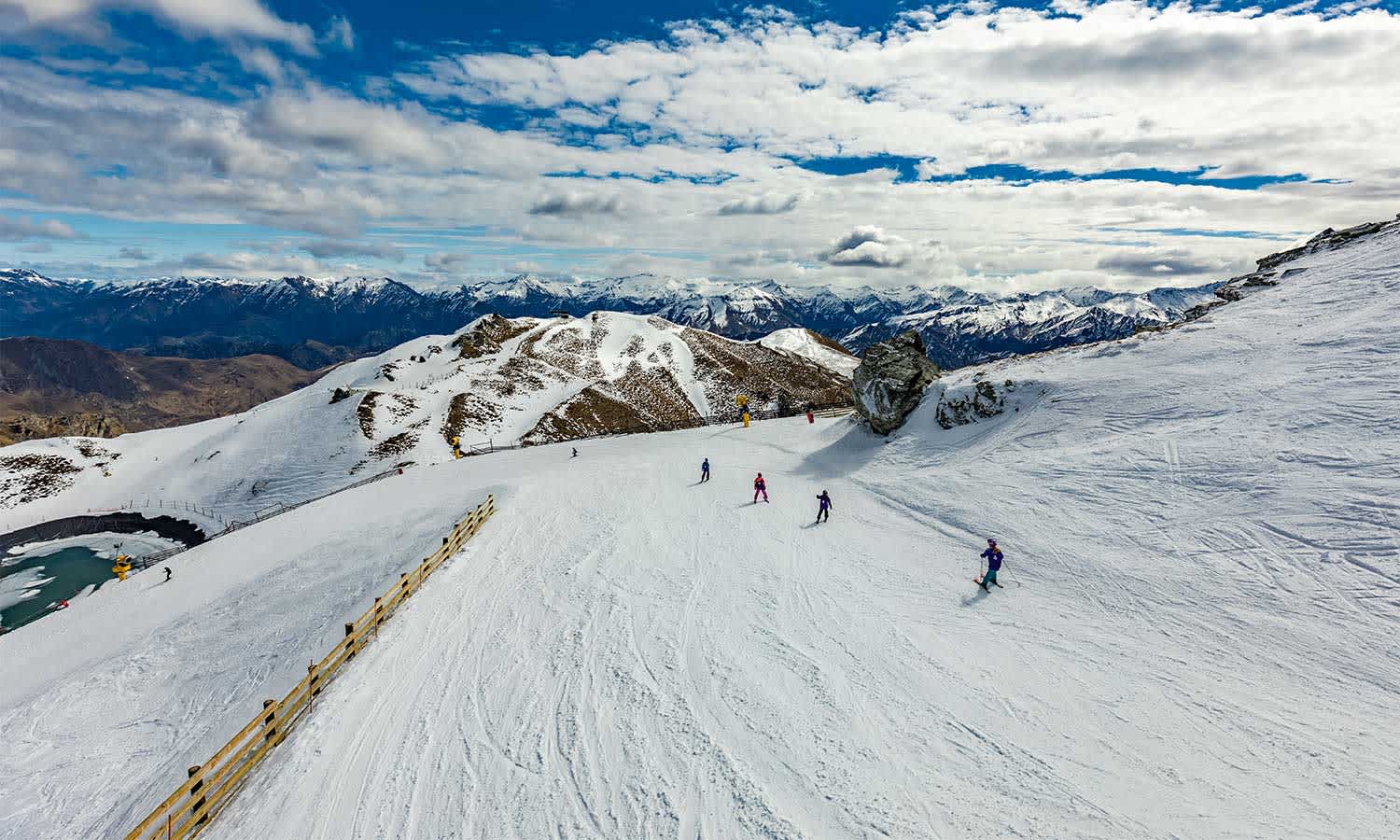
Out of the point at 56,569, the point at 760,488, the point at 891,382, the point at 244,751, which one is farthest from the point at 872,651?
the point at 56,569

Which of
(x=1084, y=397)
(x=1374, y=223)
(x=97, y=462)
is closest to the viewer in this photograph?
(x=1084, y=397)

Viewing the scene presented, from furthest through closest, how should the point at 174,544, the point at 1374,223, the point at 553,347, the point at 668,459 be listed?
the point at 553,347
the point at 174,544
the point at 668,459
the point at 1374,223

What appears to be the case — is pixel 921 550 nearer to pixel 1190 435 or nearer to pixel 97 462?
pixel 1190 435

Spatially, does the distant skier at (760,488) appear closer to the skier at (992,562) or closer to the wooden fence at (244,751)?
the skier at (992,562)

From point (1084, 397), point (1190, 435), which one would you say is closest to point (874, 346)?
point (1084, 397)

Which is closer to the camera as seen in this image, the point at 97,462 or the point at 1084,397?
the point at 1084,397

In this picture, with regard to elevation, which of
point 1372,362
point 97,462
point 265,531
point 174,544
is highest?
Result: point 1372,362

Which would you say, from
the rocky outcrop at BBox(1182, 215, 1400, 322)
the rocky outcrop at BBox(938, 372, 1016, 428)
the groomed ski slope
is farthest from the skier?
the rocky outcrop at BBox(1182, 215, 1400, 322)
